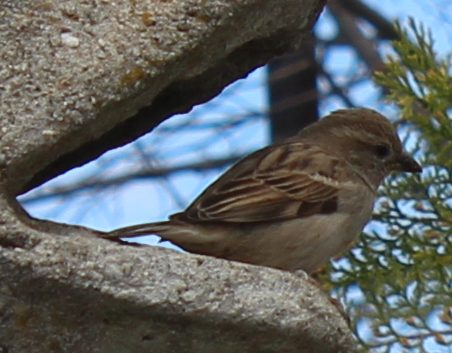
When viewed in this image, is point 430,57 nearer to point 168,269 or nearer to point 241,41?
point 241,41

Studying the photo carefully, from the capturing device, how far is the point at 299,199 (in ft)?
13.0

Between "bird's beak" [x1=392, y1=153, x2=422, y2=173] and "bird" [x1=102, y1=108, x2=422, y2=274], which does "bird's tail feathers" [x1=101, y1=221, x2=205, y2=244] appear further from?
"bird's beak" [x1=392, y1=153, x2=422, y2=173]

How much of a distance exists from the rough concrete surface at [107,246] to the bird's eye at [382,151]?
2.37 m

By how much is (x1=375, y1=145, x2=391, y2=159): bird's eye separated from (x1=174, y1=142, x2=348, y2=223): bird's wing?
0.50 feet

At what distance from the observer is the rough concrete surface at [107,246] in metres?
1.83

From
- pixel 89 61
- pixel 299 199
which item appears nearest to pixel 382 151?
pixel 299 199

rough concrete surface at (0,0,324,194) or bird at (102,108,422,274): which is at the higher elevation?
rough concrete surface at (0,0,324,194)

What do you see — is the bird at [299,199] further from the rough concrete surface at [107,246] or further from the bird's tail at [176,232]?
the rough concrete surface at [107,246]

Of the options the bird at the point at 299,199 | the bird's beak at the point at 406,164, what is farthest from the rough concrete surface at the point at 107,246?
the bird's beak at the point at 406,164

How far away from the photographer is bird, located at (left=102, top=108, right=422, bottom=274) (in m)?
3.42

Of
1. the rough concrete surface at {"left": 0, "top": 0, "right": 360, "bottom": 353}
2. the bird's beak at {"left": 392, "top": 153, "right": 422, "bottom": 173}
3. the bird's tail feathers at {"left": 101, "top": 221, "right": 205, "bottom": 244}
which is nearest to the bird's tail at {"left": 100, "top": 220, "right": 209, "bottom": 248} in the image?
the bird's tail feathers at {"left": 101, "top": 221, "right": 205, "bottom": 244}

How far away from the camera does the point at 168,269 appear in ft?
6.19

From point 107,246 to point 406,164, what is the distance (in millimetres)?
2366

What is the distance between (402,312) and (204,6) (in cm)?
189
